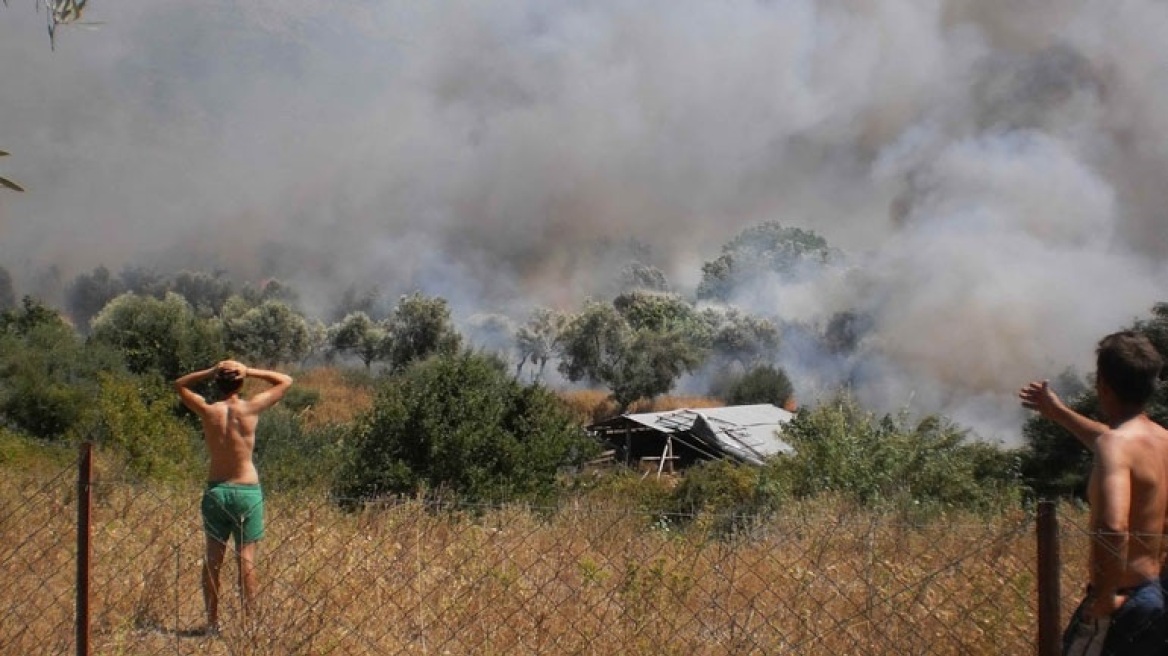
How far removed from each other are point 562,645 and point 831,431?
9838 mm

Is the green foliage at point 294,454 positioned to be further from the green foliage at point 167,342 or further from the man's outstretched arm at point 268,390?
the man's outstretched arm at point 268,390

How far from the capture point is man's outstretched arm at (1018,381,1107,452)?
3.36 meters

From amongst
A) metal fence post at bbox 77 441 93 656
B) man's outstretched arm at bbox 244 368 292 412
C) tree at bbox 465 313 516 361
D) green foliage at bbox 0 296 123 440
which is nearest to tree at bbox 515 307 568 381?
tree at bbox 465 313 516 361

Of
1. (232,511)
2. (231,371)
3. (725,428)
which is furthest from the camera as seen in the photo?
(725,428)

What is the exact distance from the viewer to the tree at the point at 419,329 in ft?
157

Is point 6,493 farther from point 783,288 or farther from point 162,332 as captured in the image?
point 783,288

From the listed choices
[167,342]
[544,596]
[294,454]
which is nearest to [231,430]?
[544,596]

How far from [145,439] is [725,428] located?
1869cm

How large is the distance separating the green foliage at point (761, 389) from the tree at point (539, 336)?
9.56 meters

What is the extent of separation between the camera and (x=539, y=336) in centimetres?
5622

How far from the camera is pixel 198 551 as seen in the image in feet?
21.7

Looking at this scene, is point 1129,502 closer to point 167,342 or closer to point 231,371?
point 231,371

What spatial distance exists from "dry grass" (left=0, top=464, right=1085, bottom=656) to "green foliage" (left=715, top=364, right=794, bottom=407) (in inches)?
1485

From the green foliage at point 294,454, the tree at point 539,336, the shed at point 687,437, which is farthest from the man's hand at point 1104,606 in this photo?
the tree at point 539,336
